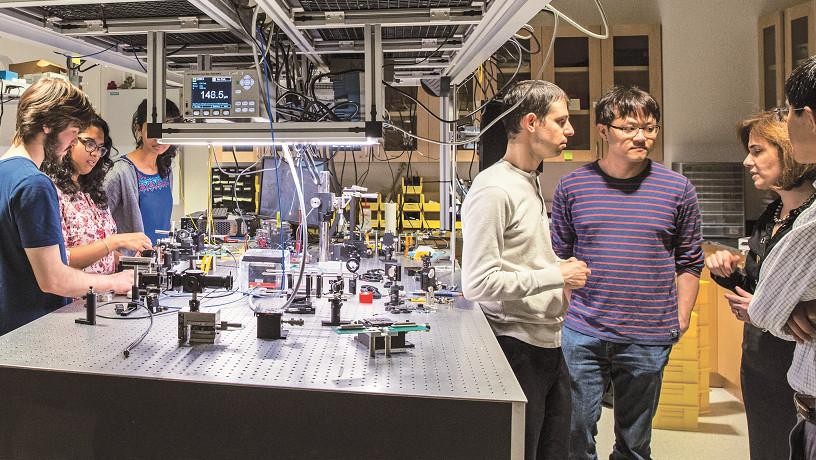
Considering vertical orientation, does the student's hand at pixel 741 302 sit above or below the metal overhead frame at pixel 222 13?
below

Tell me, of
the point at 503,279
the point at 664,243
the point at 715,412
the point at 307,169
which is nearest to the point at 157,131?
the point at 307,169

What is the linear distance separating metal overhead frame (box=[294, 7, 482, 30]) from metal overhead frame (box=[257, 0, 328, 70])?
5cm

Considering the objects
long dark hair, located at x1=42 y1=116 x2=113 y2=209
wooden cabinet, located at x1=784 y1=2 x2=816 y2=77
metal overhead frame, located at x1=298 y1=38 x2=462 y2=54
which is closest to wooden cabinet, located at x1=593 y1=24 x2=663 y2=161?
wooden cabinet, located at x1=784 y1=2 x2=816 y2=77

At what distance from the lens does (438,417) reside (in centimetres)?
121

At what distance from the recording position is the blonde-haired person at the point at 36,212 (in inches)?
65.2

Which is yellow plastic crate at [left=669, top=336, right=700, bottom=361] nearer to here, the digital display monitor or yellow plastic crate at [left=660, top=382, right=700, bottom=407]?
yellow plastic crate at [left=660, top=382, right=700, bottom=407]

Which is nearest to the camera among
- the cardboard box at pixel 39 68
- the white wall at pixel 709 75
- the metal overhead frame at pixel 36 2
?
the metal overhead frame at pixel 36 2

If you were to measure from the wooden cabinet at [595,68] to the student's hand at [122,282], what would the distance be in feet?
11.0

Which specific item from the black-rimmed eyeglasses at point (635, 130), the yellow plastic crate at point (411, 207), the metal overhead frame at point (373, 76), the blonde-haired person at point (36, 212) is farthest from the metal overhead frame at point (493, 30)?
the yellow plastic crate at point (411, 207)

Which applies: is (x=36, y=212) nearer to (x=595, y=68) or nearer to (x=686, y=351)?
(x=686, y=351)

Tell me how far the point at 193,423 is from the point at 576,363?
120 cm

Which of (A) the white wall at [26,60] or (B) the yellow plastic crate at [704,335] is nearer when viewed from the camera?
(B) the yellow plastic crate at [704,335]

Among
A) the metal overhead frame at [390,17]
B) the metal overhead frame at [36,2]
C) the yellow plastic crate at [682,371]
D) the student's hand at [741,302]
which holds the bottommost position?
the yellow plastic crate at [682,371]

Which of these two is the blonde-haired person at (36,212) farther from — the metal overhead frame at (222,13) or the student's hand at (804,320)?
the student's hand at (804,320)
